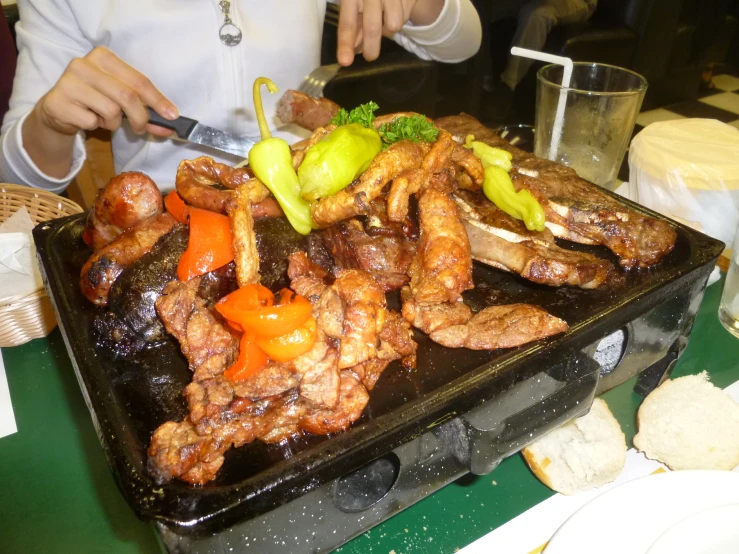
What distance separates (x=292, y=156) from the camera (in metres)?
1.62

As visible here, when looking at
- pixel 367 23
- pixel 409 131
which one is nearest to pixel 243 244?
pixel 409 131

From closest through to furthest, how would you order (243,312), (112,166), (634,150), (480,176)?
(243,312), (480,176), (634,150), (112,166)

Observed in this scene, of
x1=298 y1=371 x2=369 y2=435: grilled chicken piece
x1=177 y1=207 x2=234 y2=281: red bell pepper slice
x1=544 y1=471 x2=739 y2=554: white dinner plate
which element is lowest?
x1=544 y1=471 x2=739 y2=554: white dinner plate

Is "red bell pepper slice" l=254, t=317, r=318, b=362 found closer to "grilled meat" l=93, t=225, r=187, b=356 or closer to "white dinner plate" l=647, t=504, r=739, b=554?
"grilled meat" l=93, t=225, r=187, b=356

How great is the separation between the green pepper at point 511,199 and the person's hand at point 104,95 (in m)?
1.30

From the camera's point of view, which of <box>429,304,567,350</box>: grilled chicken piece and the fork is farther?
the fork

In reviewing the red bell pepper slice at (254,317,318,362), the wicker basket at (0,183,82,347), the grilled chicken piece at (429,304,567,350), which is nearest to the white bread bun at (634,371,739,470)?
the grilled chicken piece at (429,304,567,350)

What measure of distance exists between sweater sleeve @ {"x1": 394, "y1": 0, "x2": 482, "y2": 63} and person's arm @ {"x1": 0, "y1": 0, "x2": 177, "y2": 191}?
2001 mm

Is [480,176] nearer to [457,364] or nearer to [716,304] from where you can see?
[457,364]

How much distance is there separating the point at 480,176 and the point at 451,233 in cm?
38

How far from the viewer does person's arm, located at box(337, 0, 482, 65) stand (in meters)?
2.59

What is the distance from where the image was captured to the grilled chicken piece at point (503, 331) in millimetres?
1340

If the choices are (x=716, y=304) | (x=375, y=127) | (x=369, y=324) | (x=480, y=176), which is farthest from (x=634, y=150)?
(x=369, y=324)

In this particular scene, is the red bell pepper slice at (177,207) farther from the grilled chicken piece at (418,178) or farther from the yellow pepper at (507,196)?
the yellow pepper at (507,196)
